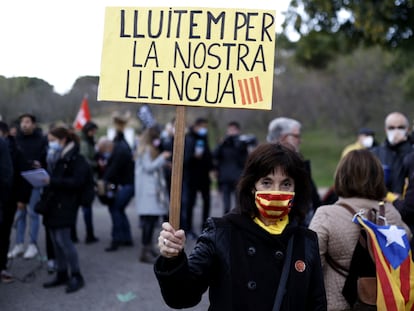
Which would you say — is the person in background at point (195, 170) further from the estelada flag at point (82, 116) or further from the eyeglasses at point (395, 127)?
the eyeglasses at point (395, 127)

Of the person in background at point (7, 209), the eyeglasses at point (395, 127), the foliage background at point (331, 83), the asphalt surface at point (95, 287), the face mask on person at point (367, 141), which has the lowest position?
the asphalt surface at point (95, 287)

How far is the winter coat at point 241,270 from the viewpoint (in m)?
2.39

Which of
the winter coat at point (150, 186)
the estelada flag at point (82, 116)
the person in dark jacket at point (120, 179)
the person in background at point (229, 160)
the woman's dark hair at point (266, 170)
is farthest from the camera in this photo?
the estelada flag at point (82, 116)

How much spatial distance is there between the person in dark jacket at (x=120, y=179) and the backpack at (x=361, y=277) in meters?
5.56

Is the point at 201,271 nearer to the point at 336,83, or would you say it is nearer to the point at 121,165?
the point at 121,165

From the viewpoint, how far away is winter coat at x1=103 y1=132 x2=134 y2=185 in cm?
842

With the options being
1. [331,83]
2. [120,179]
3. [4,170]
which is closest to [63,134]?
[4,170]

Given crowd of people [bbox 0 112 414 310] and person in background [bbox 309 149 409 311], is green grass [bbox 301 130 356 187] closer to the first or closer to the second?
crowd of people [bbox 0 112 414 310]

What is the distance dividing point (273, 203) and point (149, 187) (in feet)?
18.0

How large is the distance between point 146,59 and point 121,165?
5856 mm

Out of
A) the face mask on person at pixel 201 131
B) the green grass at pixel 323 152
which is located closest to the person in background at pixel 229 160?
the face mask on person at pixel 201 131

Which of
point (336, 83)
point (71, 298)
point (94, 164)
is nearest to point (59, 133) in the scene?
point (71, 298)

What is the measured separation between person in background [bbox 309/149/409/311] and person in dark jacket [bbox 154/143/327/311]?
0.69 m

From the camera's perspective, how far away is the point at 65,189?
6215mm
